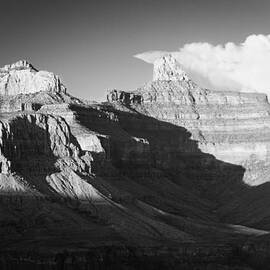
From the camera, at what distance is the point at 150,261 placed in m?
186

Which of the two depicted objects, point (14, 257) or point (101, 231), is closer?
point (14, 257)

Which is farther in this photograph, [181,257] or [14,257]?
[181,257]

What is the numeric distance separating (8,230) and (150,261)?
2579 centimetres

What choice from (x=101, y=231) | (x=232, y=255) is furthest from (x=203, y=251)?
(x=101, y=231)

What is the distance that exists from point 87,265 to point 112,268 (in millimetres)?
4370

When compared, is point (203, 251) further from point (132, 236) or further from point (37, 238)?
point (37, 238)

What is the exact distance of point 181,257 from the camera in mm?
189875

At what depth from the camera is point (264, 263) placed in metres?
194

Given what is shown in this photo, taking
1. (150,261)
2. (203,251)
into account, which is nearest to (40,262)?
(150,261)

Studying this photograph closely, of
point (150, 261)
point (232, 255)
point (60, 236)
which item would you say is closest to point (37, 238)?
point (60, 236)

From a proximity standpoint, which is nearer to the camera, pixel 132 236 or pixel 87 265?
pixel 87 265

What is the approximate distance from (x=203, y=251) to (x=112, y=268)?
21413mm

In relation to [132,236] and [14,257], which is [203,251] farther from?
[14,257]

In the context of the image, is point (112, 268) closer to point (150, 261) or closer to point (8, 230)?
point (150, 261)
